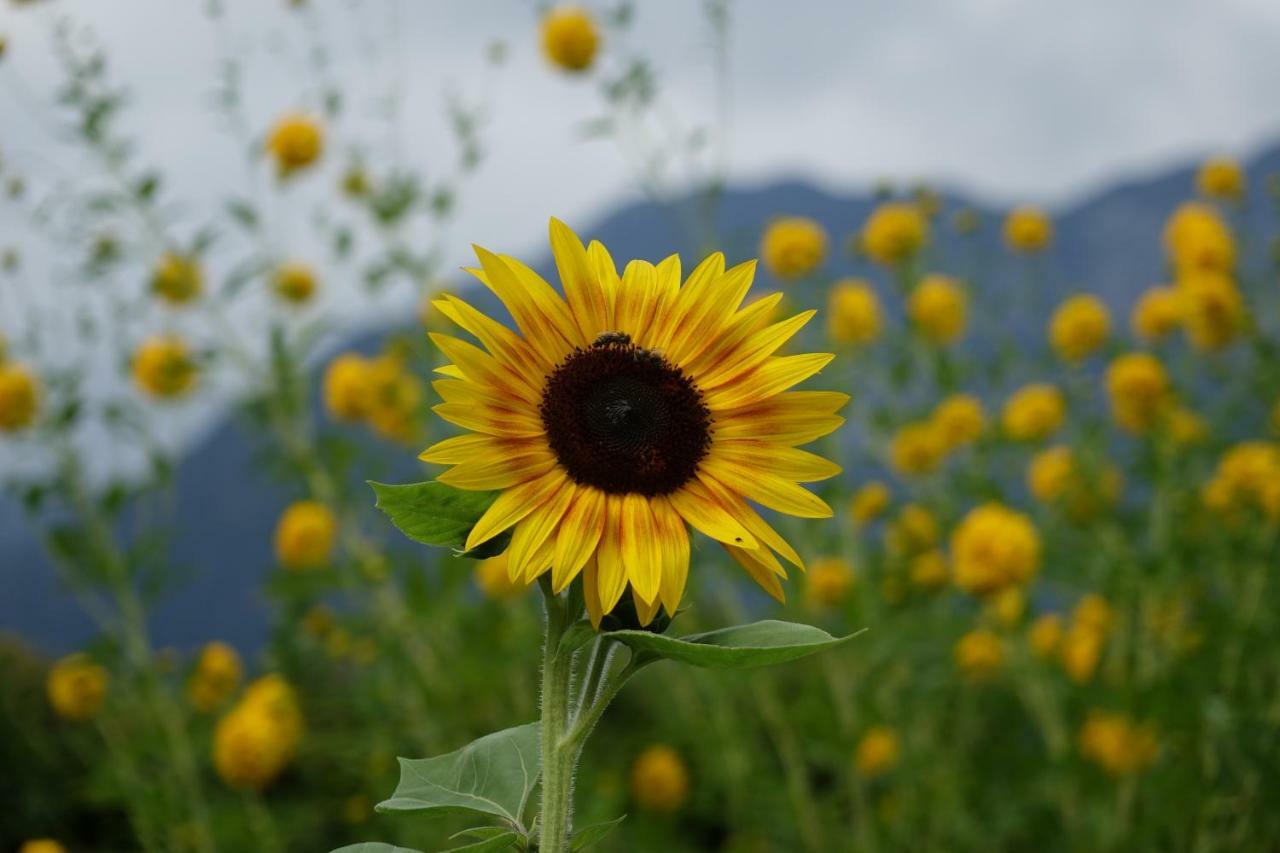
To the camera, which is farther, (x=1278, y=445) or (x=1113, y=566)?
(x=1278, y=445)

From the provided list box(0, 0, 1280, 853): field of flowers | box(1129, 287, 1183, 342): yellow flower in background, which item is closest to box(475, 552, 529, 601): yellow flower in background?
box(0, 0, 1280, 853): field of flowers

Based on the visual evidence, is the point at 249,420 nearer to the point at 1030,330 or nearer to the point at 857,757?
the point at 857,757

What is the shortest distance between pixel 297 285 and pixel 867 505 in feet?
8.18

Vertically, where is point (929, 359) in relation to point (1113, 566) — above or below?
above

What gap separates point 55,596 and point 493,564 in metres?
1.99

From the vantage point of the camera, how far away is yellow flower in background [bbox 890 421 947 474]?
4.61 meters

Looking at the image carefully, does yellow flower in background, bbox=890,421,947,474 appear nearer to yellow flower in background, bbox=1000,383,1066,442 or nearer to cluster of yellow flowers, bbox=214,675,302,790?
yellow flower in background, bbox=1000,383,1066,442

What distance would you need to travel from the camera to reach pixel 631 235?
25.2 m

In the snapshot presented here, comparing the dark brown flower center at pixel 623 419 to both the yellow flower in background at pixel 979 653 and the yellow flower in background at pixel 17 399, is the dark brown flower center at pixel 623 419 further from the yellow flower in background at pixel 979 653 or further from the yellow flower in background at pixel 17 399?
the yellow flower in background at pixel 17 399

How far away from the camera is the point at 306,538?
184 inches

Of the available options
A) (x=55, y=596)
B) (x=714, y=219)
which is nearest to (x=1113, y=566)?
(x=714, y=219)

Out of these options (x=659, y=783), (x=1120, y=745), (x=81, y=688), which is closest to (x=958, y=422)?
(x=1120, y=745)

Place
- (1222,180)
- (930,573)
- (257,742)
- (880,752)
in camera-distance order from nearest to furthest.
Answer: (257,742)
(930,573)
(880,752)
(1222,180)

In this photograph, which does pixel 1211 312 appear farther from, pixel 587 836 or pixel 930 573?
pixel 587 836
